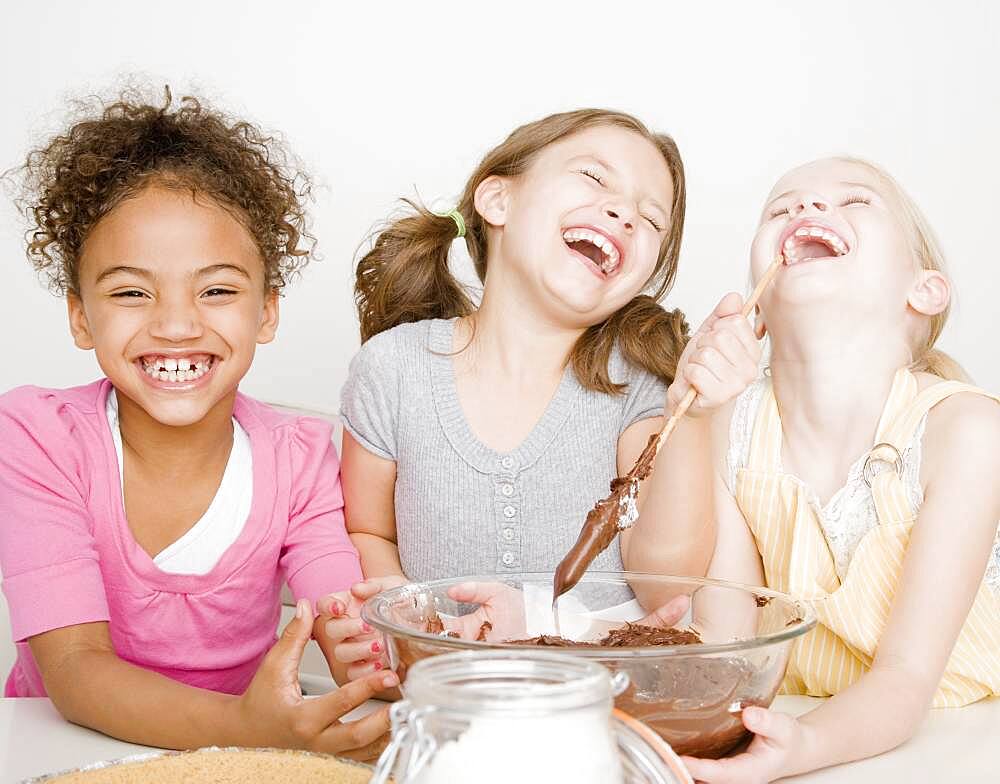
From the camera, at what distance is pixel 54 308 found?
257 cm

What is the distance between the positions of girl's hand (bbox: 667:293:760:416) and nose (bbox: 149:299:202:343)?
557 mm

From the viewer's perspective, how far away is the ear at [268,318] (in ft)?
5.16

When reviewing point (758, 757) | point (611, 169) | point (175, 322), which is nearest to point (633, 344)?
point (611, 169)

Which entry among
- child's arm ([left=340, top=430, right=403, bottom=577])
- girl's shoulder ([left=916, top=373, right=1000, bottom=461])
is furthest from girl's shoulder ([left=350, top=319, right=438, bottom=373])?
girl's shoulder ([left=916, top=373, right=1000, bottom=461])

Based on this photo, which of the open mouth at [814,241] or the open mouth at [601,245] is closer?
the open mouth at [814,241]

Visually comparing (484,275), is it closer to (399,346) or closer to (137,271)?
(399,346)

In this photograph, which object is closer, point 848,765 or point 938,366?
point 848,765

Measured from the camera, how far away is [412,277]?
1823 millimetres

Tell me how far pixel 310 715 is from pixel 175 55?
1.94m

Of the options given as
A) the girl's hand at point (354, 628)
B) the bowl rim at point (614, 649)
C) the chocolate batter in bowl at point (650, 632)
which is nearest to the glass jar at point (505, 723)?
the bowl rim at point (614, 649)

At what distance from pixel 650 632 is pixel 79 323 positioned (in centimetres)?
85

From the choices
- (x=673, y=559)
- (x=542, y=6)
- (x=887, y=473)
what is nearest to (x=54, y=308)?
(x=542, y=6)

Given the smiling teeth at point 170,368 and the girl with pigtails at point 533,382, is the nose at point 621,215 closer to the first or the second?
the girl with pigtails at point 533,382

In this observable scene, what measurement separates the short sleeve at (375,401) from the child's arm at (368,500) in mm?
15
